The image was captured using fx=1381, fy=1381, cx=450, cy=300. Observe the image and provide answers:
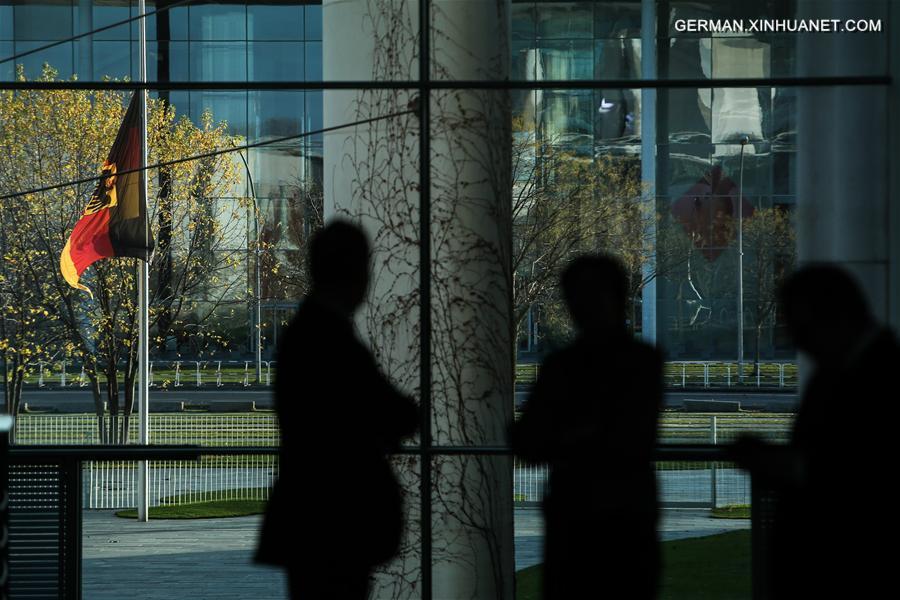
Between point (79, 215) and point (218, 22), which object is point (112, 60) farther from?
point (79, 215)

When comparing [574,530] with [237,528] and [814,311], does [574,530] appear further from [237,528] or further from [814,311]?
[237,528]

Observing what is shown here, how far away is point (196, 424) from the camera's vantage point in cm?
2831

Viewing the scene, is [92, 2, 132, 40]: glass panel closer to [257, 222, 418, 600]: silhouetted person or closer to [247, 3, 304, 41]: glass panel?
[247, 3, 304, 41]: glass panel

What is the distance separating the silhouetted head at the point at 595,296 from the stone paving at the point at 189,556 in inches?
497

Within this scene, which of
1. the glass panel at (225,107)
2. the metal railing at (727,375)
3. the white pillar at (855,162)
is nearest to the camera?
the white pillar at (855,162)

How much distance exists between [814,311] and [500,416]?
13.6 ft

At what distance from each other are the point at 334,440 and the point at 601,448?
2.25ft

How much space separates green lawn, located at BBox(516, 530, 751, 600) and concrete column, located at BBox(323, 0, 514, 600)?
22.1ft

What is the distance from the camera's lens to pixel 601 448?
3.54 metres

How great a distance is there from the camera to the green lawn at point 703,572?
14.5 metres

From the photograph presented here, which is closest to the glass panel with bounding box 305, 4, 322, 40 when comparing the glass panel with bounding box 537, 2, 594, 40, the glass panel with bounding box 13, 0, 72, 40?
the glass panel with bounding box 13, 0, 72, 40

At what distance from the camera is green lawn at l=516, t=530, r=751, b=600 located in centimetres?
1448

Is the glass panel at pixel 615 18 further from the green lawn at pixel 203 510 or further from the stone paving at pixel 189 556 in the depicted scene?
the green lawn at pixel 203 510

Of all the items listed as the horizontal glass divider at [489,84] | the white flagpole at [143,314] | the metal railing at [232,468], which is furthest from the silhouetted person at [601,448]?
the metal railing at [232,468]
